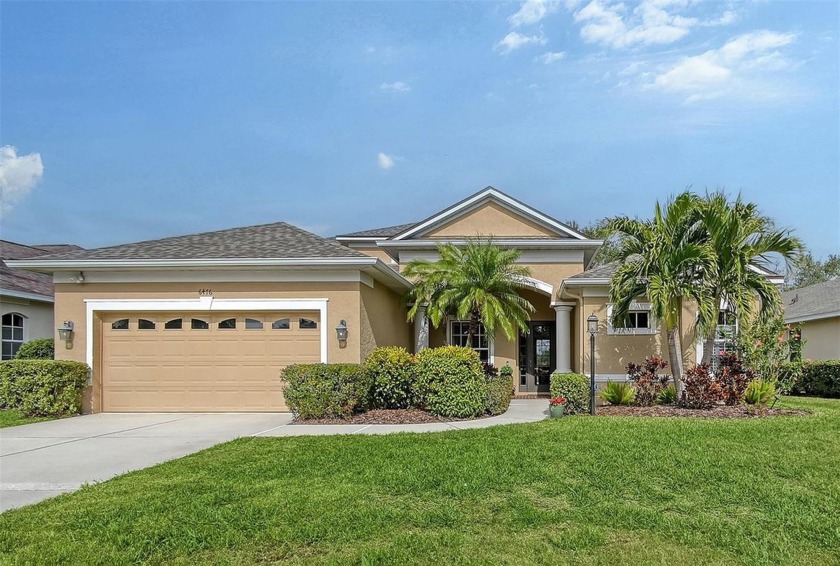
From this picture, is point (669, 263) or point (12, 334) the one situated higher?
point (669, 263)

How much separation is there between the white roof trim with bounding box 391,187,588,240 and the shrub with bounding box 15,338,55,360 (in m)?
9.52

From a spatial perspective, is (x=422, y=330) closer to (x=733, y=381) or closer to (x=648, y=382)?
(x=648, y=382)

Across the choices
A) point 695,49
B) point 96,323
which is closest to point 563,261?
point 695,49

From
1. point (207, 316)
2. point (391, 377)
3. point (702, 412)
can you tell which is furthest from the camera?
point (207, 316)

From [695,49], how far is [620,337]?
682cm

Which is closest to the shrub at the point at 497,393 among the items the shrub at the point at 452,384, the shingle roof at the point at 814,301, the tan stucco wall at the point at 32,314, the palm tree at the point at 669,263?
the shrub at the point at 452,384

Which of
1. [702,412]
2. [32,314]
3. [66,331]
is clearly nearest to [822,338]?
[702,412]

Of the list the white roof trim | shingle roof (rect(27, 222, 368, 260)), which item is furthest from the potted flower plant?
the white roof trim

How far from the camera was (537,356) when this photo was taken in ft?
63.2

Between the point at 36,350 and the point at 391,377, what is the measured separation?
31.9 feet

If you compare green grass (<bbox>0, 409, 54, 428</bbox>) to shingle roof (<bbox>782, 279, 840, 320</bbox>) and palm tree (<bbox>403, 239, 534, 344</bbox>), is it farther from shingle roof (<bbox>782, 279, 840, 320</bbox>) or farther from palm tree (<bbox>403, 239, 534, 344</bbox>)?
shingle roof (<bbox>782, 279, 840, 320</bbox>)

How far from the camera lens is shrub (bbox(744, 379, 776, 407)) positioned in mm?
11781

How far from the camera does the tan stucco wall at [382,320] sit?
13430mm

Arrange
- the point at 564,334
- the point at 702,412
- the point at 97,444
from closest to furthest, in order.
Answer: the point at 97,444, the point at 702,412, the point at 564,334
